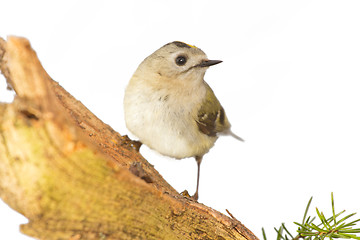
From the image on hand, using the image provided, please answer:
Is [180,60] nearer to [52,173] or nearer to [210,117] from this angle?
[210,117]

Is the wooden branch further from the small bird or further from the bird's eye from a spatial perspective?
the bird's eye

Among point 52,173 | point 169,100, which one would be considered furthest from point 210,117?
point 52,173

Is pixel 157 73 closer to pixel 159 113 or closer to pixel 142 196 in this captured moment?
pixel 159 113

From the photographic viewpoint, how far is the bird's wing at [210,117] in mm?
2747

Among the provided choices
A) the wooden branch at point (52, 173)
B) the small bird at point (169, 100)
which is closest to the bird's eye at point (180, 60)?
the small bird at point (169, 100)

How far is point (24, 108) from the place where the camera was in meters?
1.45

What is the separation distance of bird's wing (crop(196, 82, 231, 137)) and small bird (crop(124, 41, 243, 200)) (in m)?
0.02

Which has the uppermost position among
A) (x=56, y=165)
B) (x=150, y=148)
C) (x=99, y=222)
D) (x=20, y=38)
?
(x=150, y=148)

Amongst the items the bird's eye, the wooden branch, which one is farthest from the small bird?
the wooden branch

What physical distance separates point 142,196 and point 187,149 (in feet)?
3.27

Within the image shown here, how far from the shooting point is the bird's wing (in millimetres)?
2747

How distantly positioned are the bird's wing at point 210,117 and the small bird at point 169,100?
0.02m

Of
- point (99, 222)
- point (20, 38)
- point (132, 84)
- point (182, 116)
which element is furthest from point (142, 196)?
point (132, 84)

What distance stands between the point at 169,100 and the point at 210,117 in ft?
1.38
